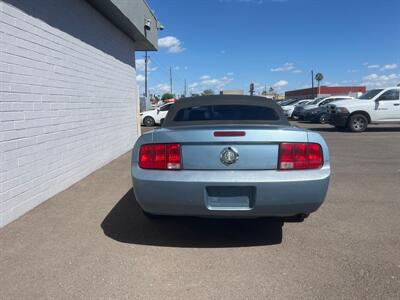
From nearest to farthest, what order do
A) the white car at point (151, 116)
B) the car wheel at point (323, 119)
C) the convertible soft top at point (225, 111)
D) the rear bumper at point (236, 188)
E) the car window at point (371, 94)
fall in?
the rear bumper at point (236, 188), the convertible soft top at point (225, 111), the car window at point (371, 94), the car wheel at point (323, 119), the white car at point (151, 116)

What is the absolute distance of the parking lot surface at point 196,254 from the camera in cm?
301

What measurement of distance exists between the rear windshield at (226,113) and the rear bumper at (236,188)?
1.56 m

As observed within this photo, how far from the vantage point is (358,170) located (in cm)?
795

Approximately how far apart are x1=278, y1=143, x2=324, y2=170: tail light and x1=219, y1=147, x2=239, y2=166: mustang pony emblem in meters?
0.41

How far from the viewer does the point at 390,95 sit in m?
16.0

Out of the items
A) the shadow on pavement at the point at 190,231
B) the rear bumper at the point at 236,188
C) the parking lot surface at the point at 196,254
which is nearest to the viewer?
the parking lot surface at the point at 196,254

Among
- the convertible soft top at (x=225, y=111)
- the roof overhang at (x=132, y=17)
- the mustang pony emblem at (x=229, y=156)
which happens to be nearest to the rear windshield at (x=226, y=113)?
the convertible soft top at (x=225, y=111)

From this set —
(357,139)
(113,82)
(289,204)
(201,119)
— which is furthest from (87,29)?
(357,139)

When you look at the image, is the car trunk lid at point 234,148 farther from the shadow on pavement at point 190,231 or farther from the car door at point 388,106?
the car door at point 388,106

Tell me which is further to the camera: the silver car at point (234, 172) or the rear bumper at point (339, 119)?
the rear bumper at point (339, 119)

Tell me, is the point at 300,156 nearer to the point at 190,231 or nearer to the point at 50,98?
the point at 190,231

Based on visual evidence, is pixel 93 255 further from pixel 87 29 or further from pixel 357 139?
pixel 357 139

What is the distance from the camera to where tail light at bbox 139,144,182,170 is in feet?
11.5

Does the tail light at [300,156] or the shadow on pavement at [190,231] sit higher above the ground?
the tail light at [300,156]
